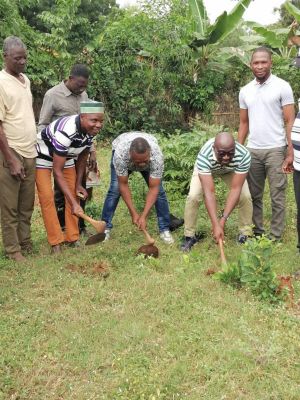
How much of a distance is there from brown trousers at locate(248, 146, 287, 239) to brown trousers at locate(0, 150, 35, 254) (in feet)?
7.88

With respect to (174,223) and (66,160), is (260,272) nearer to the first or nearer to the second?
(174,223)

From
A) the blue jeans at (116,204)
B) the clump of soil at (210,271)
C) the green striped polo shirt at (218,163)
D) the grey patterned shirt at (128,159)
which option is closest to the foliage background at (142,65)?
the blue jeans at (116,204)

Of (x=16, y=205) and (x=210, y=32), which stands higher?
(x=210, y=32)

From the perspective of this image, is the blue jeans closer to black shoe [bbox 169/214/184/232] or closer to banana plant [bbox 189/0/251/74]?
black shoe [bbox 169/214/184/232]

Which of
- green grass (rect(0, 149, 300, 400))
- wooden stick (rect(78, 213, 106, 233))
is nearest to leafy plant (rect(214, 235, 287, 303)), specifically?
green grass (rect(0, 149, 300, 400))

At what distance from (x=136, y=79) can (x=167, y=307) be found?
335 inches

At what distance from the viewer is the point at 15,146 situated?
476cm

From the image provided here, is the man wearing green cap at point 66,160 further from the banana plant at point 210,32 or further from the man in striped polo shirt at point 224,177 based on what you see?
the banana plant at point 210,32

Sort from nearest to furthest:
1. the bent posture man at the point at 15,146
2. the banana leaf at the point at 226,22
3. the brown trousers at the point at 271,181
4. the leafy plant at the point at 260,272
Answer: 1. the leafy plant at the point at 260,272
2. the bent posture man at the point at 15,146
3. the brown trousers at the point at 271,181
4. the banana leaf at the point at 226,22

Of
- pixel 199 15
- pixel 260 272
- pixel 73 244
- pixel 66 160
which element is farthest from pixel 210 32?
pixel 260 272

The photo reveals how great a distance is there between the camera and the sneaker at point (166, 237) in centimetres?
562

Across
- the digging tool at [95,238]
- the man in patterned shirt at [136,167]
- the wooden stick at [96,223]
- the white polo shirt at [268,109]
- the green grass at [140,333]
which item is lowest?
the green grass at [140,333]

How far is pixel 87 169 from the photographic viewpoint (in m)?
5.88

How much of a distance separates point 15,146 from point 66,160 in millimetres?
628
